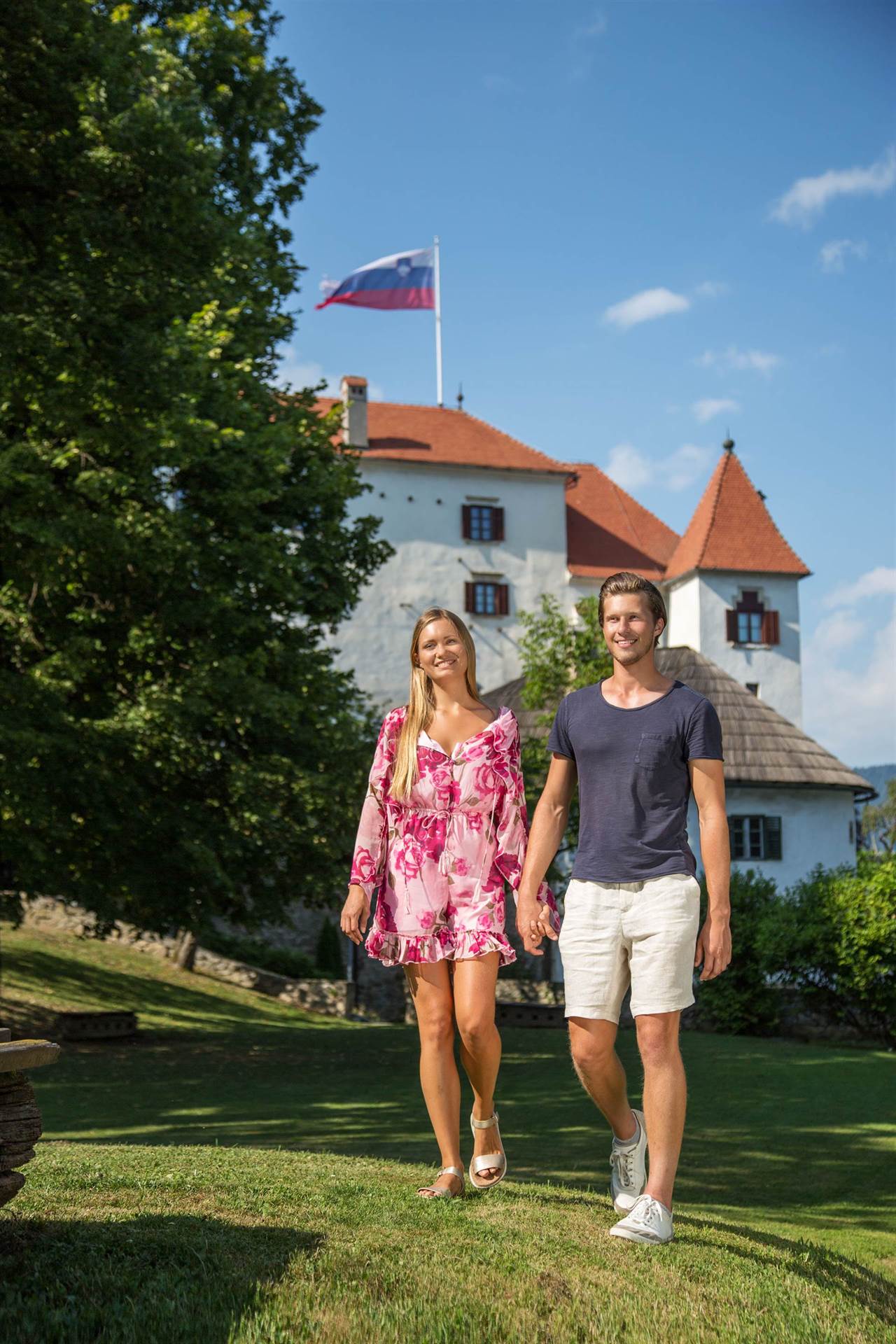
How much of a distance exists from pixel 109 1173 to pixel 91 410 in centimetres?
1111

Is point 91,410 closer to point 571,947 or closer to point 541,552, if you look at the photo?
point 571,947

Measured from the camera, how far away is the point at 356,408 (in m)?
46.9

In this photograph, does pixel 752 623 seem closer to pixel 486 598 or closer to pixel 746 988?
pixel 486 598

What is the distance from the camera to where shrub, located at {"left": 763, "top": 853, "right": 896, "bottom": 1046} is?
21562mm

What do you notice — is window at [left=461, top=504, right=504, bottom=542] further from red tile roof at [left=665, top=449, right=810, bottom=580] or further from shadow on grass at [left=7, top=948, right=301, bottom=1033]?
shadow on grass at [left=7, top=948, right=301, bottom=1033]

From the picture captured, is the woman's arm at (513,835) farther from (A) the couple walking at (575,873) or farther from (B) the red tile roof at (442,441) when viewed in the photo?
(B) the red tile roof at (442,441)

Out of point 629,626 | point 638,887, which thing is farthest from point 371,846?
point 629,626

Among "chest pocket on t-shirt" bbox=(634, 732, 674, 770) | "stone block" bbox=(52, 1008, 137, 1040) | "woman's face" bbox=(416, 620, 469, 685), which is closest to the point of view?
"chest pocket on t-shirt" bbox=(634, 732, 674, 770)

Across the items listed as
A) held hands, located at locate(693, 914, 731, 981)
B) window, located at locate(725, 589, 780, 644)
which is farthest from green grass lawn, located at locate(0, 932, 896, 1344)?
window, located at locate(725, 589, 780, 644)

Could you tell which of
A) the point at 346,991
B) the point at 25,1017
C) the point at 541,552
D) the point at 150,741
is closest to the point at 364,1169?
the point at 150,741

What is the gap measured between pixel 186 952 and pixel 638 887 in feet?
88.9

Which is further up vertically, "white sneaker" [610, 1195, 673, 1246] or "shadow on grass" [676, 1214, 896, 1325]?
"white sneaker" [610, 1195, 673, 1246]

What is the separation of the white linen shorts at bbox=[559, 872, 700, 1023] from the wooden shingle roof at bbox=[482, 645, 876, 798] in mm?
29659

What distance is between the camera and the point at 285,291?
74.0ft
